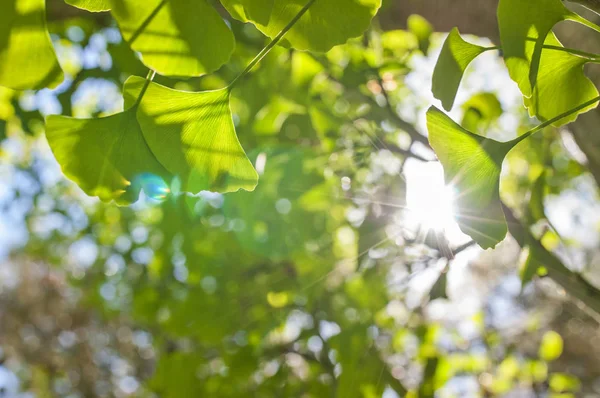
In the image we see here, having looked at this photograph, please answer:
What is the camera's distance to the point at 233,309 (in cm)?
124

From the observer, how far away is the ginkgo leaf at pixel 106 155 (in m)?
0.35

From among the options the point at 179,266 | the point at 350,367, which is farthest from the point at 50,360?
the point at 350,367

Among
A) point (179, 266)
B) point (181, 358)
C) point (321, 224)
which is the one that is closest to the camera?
point (181, 358)

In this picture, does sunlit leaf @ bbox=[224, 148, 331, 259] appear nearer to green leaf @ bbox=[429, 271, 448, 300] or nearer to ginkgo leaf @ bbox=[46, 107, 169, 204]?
green leaf @ bbox=[429, 271, 448, 300]

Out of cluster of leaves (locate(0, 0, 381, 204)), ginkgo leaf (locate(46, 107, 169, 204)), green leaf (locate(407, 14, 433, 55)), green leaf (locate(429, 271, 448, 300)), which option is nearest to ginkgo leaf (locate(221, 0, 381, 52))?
cluster of leaves (locate(0, 0, 381, 204))

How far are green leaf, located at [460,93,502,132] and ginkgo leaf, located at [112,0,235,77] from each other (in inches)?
21.5

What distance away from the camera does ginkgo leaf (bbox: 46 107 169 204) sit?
1.16 feet

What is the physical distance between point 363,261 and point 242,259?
555 millimetres

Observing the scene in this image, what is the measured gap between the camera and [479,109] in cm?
79

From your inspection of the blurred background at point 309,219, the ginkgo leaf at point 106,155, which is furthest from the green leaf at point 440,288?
the ginkgo leaf at point 106,155

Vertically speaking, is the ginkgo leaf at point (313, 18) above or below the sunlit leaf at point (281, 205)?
above

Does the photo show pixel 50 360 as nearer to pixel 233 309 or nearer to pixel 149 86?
pixel 233 309

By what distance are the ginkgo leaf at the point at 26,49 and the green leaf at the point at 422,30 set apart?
0.73 meters

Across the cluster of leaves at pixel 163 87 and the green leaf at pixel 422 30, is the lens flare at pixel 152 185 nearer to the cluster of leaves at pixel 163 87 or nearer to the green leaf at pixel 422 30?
the cluster of leaves at pixel 163 87
